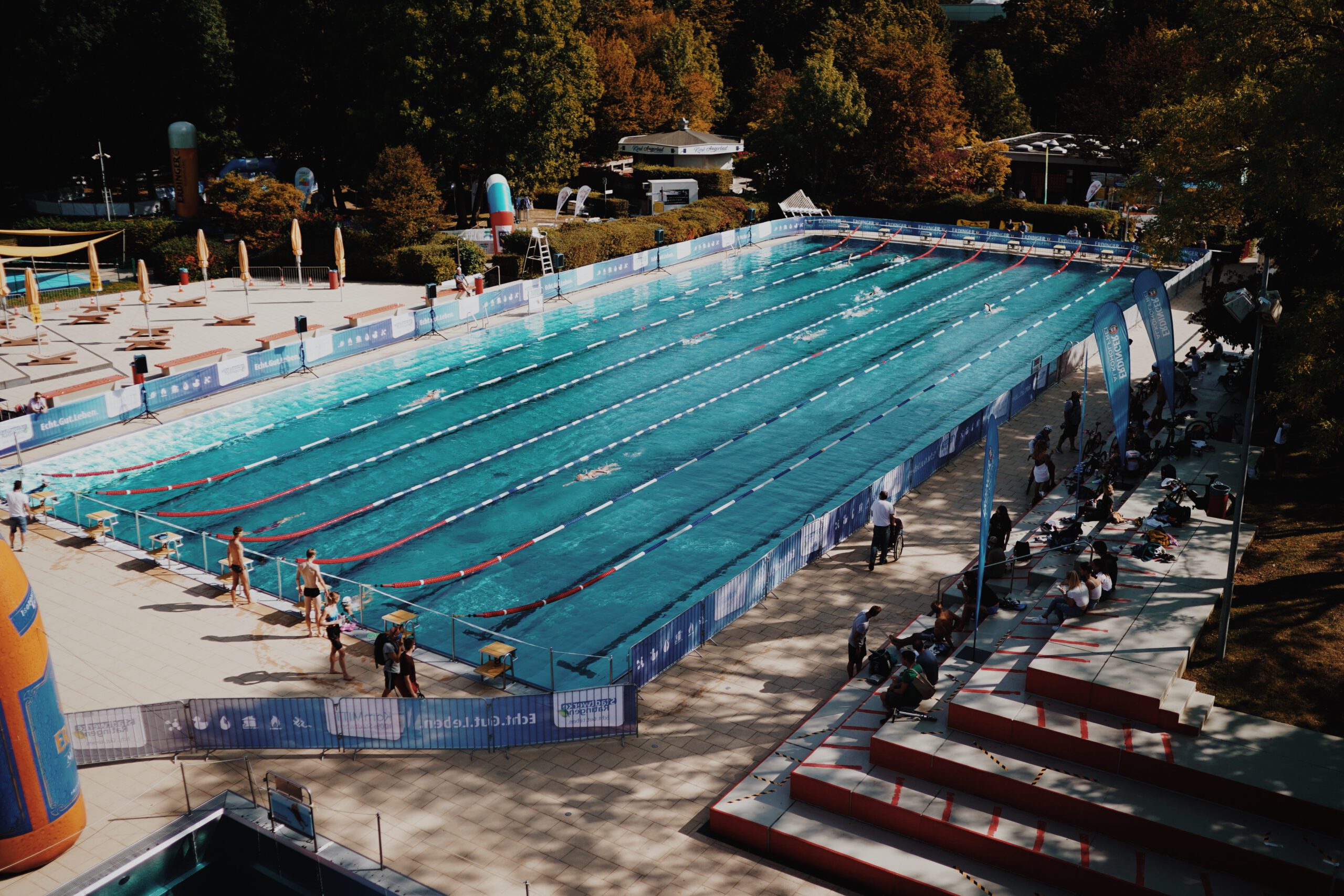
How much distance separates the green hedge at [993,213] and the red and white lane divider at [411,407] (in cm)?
1582

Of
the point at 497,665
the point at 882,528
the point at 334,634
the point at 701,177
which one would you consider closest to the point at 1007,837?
the point at 497,665

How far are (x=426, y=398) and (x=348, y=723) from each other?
16.3 m

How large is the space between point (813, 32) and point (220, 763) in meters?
74.4

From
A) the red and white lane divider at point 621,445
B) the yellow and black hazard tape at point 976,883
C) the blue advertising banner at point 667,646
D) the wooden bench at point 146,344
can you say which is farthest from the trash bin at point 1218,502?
the wooden bench at point 146,344

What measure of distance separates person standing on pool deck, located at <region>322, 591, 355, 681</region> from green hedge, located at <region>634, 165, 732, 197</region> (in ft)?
145

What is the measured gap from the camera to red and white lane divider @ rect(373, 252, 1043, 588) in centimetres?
2006

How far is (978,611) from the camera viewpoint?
16344mm

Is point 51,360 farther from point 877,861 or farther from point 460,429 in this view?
point 877,861

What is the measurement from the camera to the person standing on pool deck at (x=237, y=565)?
1805 cm

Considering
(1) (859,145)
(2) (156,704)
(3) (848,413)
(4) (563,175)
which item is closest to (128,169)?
(4) (563,175)

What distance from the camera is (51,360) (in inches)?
1228

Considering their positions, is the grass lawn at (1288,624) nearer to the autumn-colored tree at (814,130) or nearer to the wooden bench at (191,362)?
the wooden bench at (191,362)

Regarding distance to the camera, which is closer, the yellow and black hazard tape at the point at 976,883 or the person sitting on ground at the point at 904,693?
the yellow and black hazard tape at the point at 976,883

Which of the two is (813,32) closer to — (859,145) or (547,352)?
(859,145)
